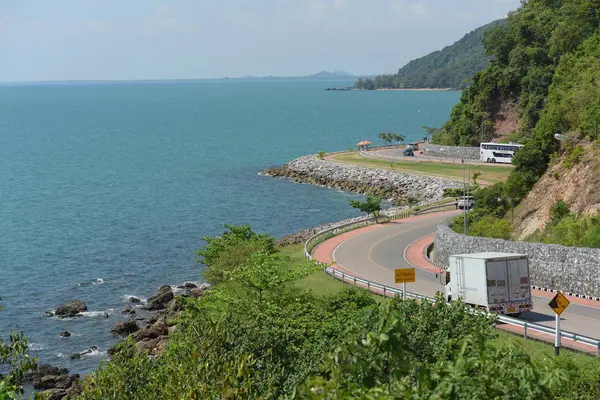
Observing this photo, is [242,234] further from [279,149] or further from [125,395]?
[279,149]

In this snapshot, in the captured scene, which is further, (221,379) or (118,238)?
(118,238)

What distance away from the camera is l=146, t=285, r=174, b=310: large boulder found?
4876 cm

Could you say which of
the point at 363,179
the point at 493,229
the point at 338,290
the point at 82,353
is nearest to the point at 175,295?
the point at 82,353

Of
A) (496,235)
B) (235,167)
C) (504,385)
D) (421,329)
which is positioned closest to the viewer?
(504,385)

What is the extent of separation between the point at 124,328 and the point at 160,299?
512 cm

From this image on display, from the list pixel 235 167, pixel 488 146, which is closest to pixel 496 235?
pixel 488 146

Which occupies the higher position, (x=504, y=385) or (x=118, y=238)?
(x=504, y=385)

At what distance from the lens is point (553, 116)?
5509cm

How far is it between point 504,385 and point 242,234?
130ft

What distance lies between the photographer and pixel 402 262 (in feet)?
152

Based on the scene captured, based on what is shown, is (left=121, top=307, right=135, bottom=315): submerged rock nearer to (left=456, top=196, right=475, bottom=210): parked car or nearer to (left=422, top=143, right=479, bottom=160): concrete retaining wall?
(left=456, top=196, right=475, bottom=210): parked car

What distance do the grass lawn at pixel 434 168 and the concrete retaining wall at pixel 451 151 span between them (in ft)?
12.3

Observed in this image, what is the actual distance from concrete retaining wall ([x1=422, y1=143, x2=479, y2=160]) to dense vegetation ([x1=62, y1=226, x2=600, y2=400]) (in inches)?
2553

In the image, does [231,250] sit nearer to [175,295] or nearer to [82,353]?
[175,295]
